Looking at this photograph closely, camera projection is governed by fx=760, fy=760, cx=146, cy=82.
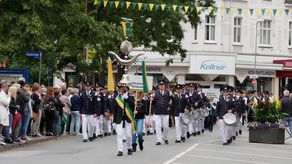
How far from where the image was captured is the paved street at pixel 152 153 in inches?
730

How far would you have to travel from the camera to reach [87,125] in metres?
25.9

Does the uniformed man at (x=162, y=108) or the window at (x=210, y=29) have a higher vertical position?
the window at (x=210, y=29)

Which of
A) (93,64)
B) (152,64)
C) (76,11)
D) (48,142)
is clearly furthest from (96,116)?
(152,64)

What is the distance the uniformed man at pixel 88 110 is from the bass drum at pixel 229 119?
4.55 m

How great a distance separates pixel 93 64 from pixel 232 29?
97.4 ft

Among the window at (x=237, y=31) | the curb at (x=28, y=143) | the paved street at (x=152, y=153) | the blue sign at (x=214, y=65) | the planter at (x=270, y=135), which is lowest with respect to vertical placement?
the paved street at (x=152, y=153)

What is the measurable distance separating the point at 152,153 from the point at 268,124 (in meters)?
7.68

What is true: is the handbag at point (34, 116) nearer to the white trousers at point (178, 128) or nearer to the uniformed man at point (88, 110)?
the uniformed man at point (88, 110)

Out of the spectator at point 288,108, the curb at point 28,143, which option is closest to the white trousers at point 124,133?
the curb at point 28,143

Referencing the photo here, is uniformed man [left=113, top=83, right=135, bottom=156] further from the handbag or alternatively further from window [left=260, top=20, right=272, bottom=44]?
window [left=260, top=20, right=272, bottom=44]

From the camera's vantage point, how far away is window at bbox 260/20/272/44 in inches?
2530

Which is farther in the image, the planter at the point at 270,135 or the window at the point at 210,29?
the window at the point at 210,29

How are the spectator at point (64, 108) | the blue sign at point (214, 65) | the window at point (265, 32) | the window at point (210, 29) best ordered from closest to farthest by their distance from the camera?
the spectator at point (64, 108) < the blue sign at point (214, 65) < the window at point (210, 29) < the window at point (265, 32)

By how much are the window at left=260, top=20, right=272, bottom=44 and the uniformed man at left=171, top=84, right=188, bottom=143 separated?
123 ft
